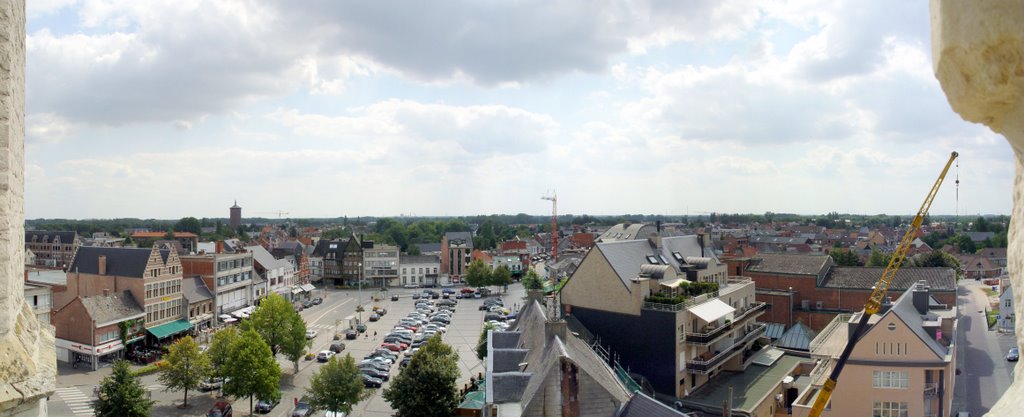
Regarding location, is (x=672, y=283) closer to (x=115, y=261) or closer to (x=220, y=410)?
(x=220, y=410)

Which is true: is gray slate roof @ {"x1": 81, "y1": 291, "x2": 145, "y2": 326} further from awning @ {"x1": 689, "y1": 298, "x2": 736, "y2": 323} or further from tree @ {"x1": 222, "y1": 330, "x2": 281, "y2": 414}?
awning @ {"x1": 689, "y1": 298, "x2": 736, "y2": 323}

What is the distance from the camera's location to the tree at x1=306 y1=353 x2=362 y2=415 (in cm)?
2789

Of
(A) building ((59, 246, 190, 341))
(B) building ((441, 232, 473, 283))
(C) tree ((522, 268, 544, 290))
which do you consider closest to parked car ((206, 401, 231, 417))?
(A) building ((59, 246, 190, 341))

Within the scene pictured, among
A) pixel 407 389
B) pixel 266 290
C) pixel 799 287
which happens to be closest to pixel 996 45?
pixel 407 389

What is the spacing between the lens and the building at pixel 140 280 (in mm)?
44125

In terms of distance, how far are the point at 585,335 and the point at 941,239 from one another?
122486mm

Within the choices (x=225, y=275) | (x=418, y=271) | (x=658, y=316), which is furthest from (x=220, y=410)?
(x=418, y=271)

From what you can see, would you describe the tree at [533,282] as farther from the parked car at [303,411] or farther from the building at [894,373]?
the building at [894,373]

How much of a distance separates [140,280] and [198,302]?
6.47 metres

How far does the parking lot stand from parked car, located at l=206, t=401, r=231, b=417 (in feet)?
20.9

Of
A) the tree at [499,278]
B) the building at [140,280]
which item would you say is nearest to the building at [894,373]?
the building at [140,280]

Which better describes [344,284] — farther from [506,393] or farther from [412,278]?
[506,393]

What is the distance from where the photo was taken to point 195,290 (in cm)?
5019

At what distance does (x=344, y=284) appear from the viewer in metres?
84.1
